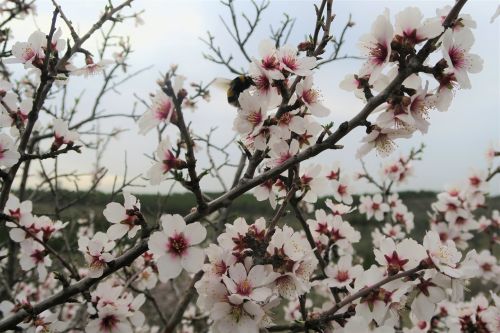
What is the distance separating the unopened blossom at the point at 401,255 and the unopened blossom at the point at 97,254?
916 millimetres

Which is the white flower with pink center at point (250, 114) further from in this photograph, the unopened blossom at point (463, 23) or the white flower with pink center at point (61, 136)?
the white flower with pink center at point (61, 136)

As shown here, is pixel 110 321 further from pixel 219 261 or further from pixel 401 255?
pixel 401 255

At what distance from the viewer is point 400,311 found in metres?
1.50

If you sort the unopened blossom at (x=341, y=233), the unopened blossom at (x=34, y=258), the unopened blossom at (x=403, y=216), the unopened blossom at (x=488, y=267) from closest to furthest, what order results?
the unopened blossom at (x=34, y=258)
the unopened blossom at (x=341, y=233)
the unopened blossom at (x=488, y=267)
the unopened blossom at (x=403, y=216)

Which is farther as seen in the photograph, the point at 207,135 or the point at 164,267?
the point at 207,135

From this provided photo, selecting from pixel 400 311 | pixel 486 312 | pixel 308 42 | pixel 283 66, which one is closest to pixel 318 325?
pixel 400 311

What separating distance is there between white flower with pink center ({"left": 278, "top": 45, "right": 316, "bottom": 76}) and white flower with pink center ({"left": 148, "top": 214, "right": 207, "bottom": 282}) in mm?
554

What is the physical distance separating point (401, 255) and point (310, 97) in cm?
60

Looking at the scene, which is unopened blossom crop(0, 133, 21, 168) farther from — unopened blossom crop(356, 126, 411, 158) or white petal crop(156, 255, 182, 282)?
unopened blossom crop(356, 126, 411, 158)

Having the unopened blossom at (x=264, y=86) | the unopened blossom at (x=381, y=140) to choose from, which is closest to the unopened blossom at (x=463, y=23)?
the unopened blossom at (x=381, y=140)

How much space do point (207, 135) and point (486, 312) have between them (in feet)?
8.16

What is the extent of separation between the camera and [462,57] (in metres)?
1.28

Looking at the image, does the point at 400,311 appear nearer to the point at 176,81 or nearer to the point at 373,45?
the point at 373,45

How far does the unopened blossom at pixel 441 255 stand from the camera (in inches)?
47.9
